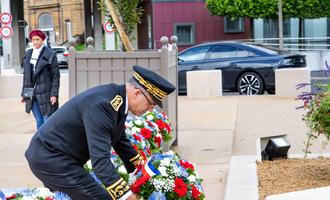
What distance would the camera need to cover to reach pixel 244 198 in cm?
663

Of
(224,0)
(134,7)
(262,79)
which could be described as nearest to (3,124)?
(134,7)

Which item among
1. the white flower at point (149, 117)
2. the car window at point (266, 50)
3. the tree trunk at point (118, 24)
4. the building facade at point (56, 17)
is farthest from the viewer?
the building facade at point (56, 17)

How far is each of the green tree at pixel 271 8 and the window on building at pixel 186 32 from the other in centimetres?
464

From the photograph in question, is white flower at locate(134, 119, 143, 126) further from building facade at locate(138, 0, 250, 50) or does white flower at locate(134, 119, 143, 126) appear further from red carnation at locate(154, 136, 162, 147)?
building facade at locate(138, 0, 250, 50)

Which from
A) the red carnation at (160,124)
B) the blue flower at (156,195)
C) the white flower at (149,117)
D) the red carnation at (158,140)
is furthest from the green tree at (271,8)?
the blue flower at (156,195)

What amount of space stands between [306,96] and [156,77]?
356 centimetres

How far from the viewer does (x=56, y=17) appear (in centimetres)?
7162

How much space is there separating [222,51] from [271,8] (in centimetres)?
1928

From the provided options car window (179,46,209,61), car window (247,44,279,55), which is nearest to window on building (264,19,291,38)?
car window (179,46,209,61)

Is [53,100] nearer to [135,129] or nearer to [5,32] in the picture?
[135,129]

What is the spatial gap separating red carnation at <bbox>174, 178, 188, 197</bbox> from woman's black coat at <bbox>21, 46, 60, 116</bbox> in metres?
5.10

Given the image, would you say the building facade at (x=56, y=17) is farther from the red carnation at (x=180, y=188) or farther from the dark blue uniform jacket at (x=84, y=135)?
the dark blue uniform jacket at (x=84, y=135)

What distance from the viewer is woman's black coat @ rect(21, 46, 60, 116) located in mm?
9750

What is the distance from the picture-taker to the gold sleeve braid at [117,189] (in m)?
4.27
